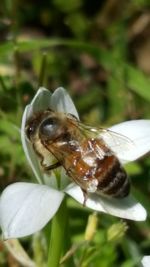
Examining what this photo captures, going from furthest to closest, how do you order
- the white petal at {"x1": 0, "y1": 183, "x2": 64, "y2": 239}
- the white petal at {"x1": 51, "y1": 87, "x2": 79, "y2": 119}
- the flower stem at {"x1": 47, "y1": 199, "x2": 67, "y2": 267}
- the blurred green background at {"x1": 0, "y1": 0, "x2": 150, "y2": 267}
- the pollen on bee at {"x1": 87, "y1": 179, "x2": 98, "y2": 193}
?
the blurred green background at {"x1": 0, "y1": 0, "x2": 150, "y2": 267} → the white petal at {"x1": 51, "y1": 87, "x2": 79, "y2": 119} → the flower stem at {"x1": 47, "y1": 199, "x2": 67, "y2": 267} → the pollen on bee at {"x1": 87, "y1": 179, "x2": 98, "y2": 193} → the white petal at {"x1": 0, "y1": 183, "x2": 64, "y2": 239}

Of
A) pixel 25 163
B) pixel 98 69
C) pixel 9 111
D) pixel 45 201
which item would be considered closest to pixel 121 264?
pixel 25 163

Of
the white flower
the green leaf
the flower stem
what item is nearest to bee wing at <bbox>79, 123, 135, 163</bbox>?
the white flower

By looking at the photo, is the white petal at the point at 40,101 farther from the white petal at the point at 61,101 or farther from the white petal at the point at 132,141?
the white petal at the point at 132,141

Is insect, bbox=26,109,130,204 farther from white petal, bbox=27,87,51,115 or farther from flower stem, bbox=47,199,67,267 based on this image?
flower stem, bbox=47,199,67,267

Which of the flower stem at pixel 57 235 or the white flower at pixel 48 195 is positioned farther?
the flower stem at pixel 57 235

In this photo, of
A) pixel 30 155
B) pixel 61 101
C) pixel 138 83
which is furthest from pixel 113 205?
pixel 138 83

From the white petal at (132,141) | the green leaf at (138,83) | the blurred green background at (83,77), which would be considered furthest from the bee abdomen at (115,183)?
the green leaf at (138,83)
